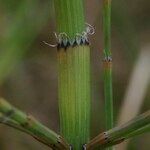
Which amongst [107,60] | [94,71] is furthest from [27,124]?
[94,71]

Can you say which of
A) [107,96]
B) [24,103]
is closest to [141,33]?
[24,103]

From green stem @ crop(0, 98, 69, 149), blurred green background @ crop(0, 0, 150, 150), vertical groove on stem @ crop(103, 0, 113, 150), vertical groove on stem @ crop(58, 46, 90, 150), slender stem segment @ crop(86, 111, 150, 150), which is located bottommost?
green stem @ crop(0, 98, 69, 149)

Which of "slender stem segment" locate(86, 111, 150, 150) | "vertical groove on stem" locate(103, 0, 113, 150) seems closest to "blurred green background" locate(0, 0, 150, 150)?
"vertical groove on stem" locate(103, 0, 113, 150)

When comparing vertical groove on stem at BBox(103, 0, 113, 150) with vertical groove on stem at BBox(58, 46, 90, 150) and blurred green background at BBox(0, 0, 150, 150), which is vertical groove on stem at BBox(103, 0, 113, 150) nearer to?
vertical groove on stem at BBox(58, 46, 90, 150)

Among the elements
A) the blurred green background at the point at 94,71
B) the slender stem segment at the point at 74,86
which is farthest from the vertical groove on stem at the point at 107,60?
the blurred green background at the point at 94,71

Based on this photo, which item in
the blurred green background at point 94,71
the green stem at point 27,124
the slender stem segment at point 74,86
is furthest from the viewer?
the blurred green background at point 94,71

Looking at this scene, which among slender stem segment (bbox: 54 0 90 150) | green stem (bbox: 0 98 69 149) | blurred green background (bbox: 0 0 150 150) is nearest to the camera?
green stem (bbox: 0 98 69 149)

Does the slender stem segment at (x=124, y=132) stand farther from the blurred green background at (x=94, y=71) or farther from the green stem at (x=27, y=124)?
the blurred green background at (x=94, y=71)
